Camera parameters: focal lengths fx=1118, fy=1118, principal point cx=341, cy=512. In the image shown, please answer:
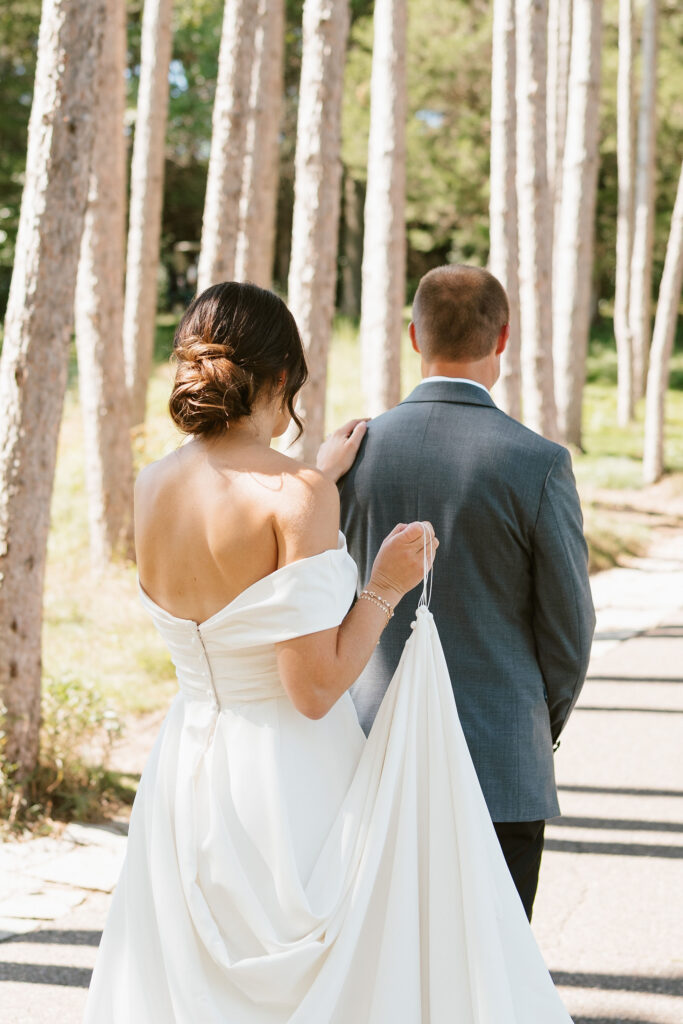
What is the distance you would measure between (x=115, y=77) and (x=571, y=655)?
9.40 m

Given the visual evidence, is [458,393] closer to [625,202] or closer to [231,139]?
[231,139]

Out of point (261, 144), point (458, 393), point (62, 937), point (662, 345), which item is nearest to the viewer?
point (458, 393)

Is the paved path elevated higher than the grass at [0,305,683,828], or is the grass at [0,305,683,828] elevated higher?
the grass at [0,305,683,828]

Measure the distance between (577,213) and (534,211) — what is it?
5.72 metres

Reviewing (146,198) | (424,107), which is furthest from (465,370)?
(424,107)

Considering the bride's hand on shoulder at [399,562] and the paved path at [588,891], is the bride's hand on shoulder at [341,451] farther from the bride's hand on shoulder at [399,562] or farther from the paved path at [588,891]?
the paved path at [588,891]

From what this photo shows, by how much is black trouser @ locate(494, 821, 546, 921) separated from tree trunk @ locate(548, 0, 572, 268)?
17373 millimetres

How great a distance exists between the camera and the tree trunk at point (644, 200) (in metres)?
22.1

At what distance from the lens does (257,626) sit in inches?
93.6

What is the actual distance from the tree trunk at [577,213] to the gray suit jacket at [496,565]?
1464 cm

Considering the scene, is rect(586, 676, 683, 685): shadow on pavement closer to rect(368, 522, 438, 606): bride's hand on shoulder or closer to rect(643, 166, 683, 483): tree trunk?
rect(368, 522, 438, 606): bride's hand on shoulder

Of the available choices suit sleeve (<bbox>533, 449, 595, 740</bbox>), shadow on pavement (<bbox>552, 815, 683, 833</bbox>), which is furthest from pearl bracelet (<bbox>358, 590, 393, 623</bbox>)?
shadow on pavement (<bbox>552, 815, 683, 833</bbox>)

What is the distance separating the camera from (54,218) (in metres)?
4.98

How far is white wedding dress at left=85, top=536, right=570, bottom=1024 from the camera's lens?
239 centimetres
